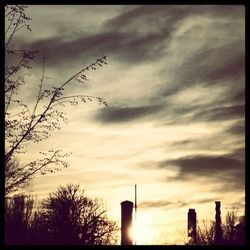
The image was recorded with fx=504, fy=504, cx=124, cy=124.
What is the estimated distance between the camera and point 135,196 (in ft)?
51.1

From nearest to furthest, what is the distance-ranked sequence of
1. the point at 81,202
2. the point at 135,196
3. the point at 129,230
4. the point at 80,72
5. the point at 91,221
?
the point at 80,72, the point at 129,230, the point at 135,196, the point at 91,221, the point at 81,202

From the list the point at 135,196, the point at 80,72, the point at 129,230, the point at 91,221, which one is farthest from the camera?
the point at 91,221

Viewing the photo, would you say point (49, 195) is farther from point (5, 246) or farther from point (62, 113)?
point (5, 246)

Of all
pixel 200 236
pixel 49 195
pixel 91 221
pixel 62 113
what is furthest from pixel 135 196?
pixel 49 195

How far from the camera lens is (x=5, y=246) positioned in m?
3.88
